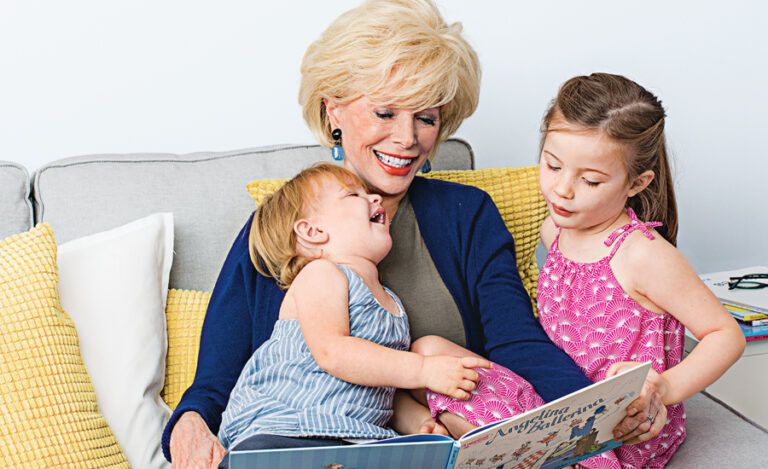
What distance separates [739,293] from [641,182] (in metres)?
0.88

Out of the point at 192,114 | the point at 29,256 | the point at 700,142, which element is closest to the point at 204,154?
the point at 192,114

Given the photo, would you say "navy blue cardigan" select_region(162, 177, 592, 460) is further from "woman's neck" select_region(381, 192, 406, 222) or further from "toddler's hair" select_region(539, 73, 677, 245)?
"toddler's hair" select_region(539, 73, 677, 245)

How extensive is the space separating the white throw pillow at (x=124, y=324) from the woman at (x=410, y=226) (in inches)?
4.3

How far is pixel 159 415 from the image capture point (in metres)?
1.77

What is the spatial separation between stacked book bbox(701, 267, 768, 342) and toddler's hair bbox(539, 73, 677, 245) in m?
0.59

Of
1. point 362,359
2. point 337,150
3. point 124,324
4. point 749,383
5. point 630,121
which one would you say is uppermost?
point 630,121

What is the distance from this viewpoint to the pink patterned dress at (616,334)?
1.72 meters

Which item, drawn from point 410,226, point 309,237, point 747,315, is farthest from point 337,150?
point 747,315

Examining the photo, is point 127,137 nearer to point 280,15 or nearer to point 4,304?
point 280,15

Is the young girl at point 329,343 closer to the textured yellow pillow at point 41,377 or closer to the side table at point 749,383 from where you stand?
the textured yellow pillow at point 41,377

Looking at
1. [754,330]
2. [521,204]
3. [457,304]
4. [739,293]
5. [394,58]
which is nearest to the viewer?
[394,58]

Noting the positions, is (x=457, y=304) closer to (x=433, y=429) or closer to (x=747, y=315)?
(x=433, y=429)

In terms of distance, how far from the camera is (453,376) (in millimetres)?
1498

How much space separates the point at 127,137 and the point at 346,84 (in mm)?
818
